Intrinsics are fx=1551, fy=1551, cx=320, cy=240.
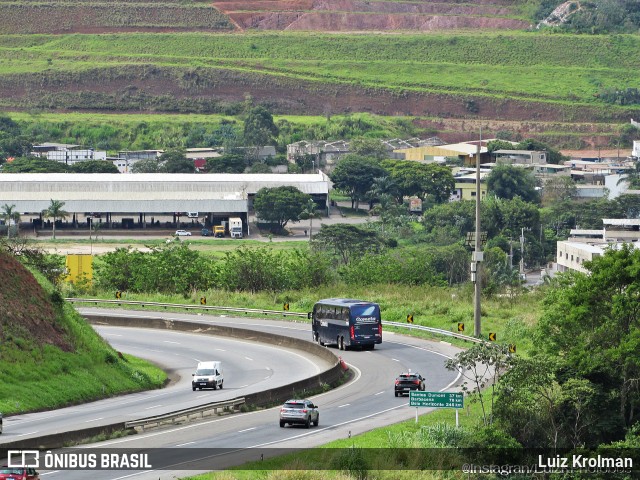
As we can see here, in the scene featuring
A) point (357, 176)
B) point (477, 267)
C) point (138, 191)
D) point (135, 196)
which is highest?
point (357, 176)

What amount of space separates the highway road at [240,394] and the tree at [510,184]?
89516 millimetres

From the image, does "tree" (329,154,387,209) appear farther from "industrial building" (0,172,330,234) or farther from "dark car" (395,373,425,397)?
"dark car" (395,373,425,397)

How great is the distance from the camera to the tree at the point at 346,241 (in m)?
135

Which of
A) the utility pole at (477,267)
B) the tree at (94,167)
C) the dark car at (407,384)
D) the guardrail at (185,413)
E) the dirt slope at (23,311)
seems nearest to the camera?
the guardrail at (185,413)

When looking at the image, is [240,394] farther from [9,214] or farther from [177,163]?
[177,163]

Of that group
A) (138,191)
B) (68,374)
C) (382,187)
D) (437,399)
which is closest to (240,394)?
(68,374)

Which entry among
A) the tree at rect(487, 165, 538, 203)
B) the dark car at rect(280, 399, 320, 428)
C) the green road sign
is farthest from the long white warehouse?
the green road sign

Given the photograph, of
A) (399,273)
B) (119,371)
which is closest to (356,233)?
(399,273)

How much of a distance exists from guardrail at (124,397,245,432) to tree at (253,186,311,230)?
102581 millimetres

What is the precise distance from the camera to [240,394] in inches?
2248

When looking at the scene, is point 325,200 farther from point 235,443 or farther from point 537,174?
point 235,443

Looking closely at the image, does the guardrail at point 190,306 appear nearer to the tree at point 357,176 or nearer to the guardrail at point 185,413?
the guardrail at point 185,413

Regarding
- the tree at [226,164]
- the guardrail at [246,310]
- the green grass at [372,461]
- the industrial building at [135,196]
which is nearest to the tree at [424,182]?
the industrial building at [135,196]

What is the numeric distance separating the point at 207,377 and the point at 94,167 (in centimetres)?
12238
